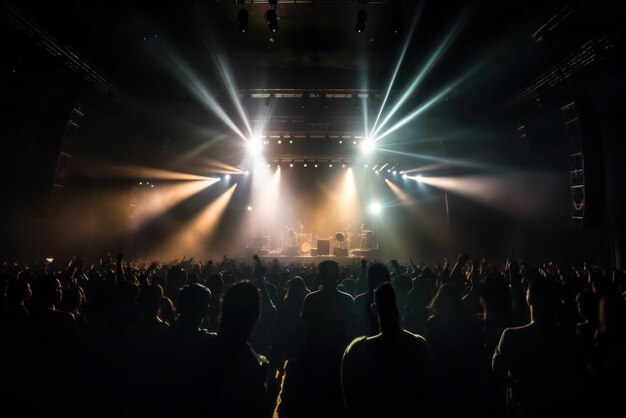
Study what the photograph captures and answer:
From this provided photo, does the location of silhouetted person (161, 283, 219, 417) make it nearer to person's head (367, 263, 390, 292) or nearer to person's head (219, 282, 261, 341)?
person's head (219, 282, 261, 341)

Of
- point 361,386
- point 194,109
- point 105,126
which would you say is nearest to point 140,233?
point 105,126

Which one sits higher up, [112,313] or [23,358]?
[112,313]

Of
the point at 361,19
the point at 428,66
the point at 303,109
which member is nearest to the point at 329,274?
the point at 361,19

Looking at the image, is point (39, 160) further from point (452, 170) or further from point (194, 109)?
point (452, 170)

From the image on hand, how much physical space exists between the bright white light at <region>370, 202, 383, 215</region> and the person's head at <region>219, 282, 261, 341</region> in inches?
827

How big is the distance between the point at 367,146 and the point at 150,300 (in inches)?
541

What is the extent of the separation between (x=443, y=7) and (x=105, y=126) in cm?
1122

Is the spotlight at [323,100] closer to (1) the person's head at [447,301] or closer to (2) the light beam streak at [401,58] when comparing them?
(2) the light beam streak at [401,58]

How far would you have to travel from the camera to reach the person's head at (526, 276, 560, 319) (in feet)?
8.07

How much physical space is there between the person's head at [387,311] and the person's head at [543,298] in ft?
4.32

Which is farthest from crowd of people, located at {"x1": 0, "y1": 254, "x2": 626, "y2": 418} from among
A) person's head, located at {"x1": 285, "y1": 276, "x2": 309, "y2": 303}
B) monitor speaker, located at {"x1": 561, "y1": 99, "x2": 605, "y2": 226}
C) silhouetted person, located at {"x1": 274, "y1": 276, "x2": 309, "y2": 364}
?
monitor speaker, located at {"x1": 561, "y1": 99, "x2": 605, "y2": 226}

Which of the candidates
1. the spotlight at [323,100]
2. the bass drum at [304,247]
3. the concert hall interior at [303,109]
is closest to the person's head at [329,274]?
the concert hall interior at [303,109]

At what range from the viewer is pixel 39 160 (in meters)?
7.73

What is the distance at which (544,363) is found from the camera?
7.98 feet
